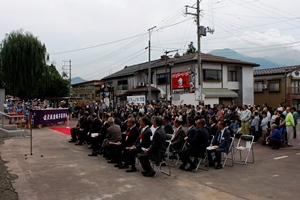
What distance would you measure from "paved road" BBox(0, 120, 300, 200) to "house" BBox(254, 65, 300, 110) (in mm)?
26599

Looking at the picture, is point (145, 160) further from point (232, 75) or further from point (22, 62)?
point (232, 75)

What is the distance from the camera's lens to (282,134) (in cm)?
1191

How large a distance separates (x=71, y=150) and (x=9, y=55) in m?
23.5

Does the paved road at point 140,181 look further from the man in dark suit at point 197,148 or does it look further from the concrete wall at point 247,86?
the concrete wall at point 247,86

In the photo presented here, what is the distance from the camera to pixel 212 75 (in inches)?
1246

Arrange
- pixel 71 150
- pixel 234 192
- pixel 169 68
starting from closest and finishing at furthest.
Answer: pixel 234 192 → pixel 71 150 → pixel 169 68

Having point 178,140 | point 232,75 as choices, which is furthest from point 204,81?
point 178,140

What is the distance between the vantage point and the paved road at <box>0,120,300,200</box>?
5.73 meters

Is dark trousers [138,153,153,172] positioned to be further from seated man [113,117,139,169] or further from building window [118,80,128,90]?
building window [118,80,128,90]

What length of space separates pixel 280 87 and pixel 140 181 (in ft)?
104

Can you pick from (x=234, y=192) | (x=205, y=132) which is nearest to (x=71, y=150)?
(x=205, y=132)

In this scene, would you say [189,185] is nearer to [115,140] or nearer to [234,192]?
[234,192]

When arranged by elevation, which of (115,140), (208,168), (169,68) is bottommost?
(208,168)

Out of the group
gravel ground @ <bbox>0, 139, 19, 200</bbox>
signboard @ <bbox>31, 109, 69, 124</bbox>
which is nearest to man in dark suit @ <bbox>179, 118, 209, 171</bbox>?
gravel ground @ <bbox>0, 139, 19, 200</bbox>
